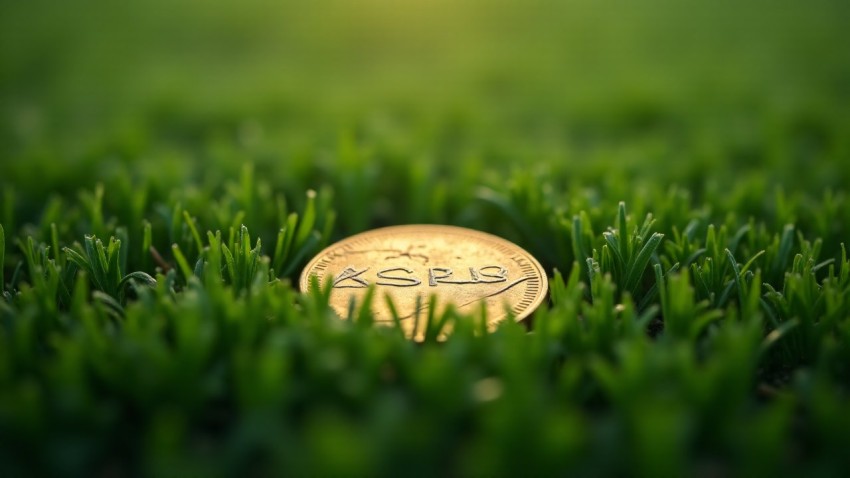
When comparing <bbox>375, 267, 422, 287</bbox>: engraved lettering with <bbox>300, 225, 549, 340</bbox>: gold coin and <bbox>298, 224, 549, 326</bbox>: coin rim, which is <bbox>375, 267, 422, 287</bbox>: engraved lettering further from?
<bbox>298, 224, 549, 326</bbox>: coin rim

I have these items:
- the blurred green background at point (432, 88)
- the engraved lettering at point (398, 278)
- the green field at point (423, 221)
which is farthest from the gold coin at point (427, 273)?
the blurred green background at point (432, 88)

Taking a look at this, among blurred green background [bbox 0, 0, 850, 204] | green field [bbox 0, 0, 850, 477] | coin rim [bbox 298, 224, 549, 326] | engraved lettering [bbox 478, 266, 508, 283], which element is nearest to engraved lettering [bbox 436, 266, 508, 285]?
engraved lettering [bbox 478, 266, 508, 283]

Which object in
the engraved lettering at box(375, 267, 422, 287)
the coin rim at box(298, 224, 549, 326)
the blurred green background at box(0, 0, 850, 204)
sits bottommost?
the engraved lettering at box(375, 267, 422, 287)

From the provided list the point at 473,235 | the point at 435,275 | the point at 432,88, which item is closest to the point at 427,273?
the point at 435,275

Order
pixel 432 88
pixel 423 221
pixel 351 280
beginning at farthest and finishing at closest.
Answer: pixel 432 88 < pixel 423 221 < pixel 351 280

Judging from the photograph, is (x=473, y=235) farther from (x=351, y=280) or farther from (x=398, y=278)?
(x=351, y=280)

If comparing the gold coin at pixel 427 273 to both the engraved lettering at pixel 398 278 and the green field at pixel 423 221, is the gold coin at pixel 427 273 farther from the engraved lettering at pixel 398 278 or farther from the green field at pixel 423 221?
the green field at pixel 423 221
